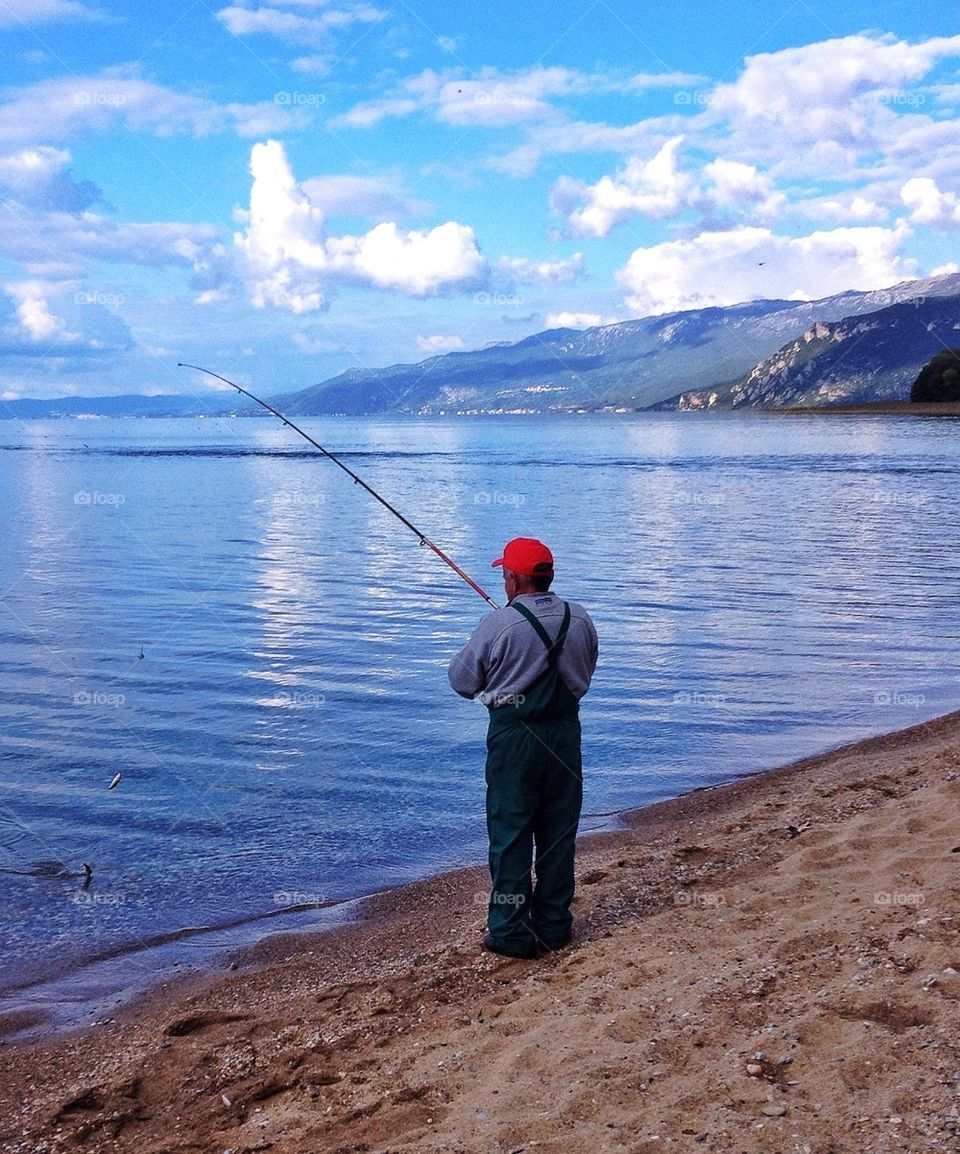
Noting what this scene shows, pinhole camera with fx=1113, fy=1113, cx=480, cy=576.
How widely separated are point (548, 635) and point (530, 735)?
580mm

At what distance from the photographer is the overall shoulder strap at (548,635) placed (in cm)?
624

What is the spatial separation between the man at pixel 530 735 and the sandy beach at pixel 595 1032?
11.7 inches

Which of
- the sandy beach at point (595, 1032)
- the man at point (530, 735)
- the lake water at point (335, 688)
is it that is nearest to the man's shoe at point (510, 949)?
the man at point (530, 735)

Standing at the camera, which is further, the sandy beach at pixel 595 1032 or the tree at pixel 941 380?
the tree at pixel 941 380

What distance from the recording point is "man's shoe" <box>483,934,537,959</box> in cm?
655

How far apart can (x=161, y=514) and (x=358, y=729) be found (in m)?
30.7

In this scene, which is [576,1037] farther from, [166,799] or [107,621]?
[107,621]

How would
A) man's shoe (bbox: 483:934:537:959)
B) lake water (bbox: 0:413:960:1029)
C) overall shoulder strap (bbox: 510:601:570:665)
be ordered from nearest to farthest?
1. overall shoulder strap (bbox: 510:601:570:665)
2. man's shoe (bbox: 483:934:537:959)
3. lake water (bbox: 0:413:960:1029)

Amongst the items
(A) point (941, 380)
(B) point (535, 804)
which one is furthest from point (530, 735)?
(A) point (941, 380)

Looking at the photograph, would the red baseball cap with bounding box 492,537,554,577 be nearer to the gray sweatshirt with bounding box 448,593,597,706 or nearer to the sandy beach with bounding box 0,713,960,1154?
the gray sweatshirt with bounding box 448,593,597,706

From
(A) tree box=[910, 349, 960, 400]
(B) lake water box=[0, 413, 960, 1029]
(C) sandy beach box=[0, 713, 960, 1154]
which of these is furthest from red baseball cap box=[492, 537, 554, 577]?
(A) tree box=[910, 349, 960, 400]

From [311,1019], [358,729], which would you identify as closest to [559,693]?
[311,1019]

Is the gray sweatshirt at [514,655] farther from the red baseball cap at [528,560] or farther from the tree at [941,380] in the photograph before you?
the tree at [941,380]

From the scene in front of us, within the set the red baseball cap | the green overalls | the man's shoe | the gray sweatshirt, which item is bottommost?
the man's shoe
